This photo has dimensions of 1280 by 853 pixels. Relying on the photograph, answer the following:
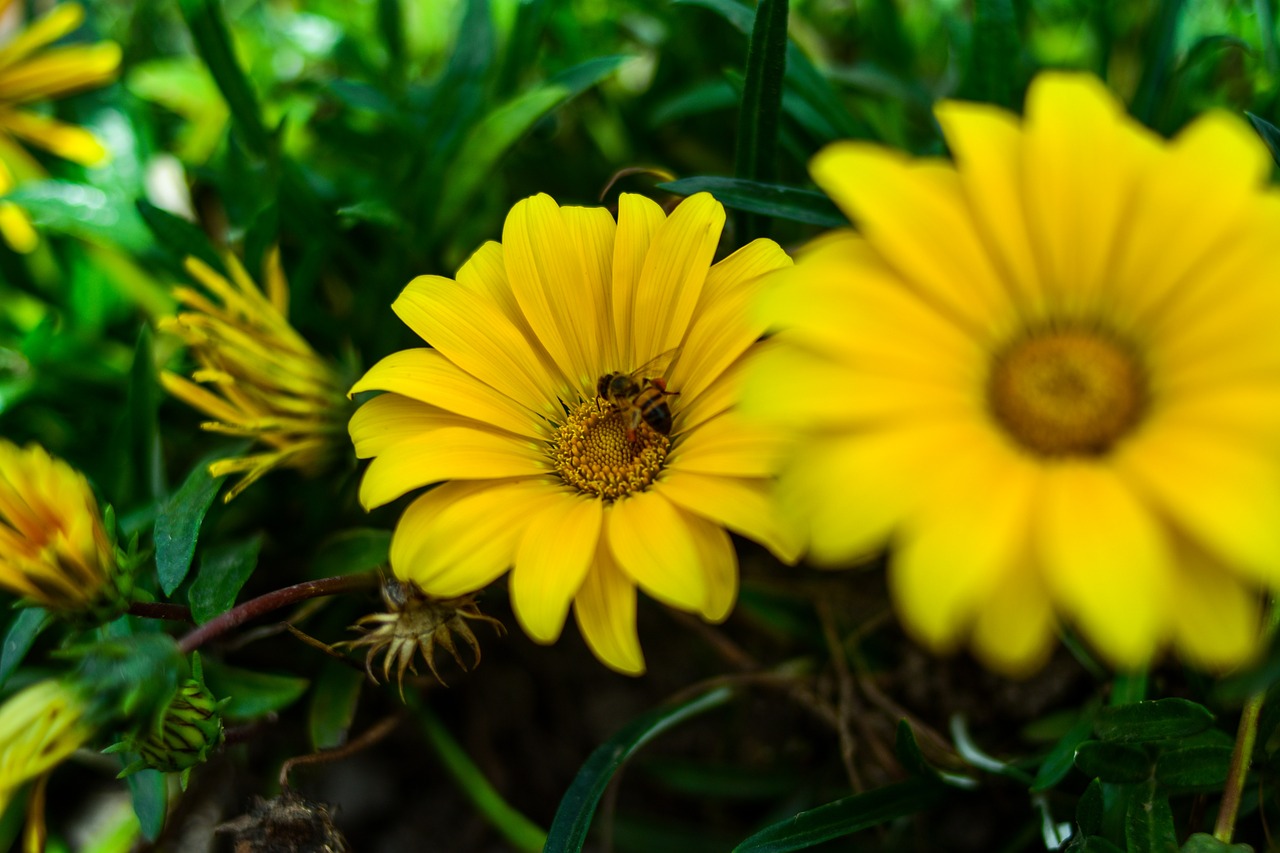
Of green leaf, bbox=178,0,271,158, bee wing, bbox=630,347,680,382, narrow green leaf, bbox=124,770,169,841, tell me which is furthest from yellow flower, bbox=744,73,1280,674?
green leaf, bbox=178,0,271,158

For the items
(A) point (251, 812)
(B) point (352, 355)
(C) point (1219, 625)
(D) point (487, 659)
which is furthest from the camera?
(D) point (487, 659)

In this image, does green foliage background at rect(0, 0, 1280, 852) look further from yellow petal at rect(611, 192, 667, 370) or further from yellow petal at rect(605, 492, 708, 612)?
yellow petal at rect(605, 492, 708, 612)

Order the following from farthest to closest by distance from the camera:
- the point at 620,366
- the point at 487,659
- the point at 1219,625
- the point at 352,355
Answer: the point at 487,659
the point at 352,355
the point at 620,366
the point at 1219,625

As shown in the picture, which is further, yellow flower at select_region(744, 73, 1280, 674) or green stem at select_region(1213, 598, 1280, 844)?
green stem at select_region(1213, 598, 1280, 844)

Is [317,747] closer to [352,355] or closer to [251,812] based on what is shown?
[251,812]

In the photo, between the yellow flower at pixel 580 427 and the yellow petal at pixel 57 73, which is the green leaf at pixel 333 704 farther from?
the yellow petal at pixel 57 73

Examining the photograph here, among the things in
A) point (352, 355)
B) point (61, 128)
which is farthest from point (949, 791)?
point (61, 128)
